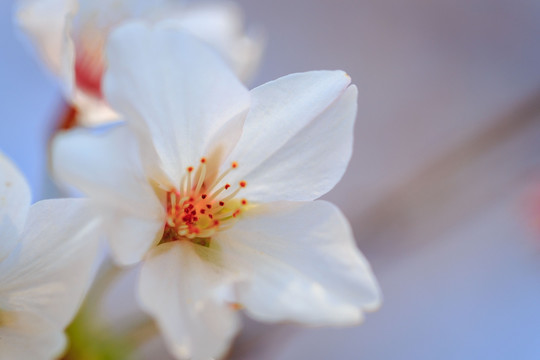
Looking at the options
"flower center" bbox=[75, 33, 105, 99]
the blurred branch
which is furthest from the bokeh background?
"flower center" bbox=[75, 33, 105, 99]

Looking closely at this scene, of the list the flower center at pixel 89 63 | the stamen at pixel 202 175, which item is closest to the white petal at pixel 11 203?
the stamen at pixel 202 175

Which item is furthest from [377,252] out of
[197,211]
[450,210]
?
[197,211]

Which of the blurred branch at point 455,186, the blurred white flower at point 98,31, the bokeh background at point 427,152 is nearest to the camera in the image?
the blurred white flower at point 98,31

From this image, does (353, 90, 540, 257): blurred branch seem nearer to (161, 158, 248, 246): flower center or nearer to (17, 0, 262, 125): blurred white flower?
(17, 0, 262, 125): blurred white flower

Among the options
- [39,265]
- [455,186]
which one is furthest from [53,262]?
[455,186]

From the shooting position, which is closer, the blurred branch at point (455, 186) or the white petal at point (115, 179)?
the white petal at point (115, 179)

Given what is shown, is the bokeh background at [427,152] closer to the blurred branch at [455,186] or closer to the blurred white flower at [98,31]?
the blurred branch at [455,186]

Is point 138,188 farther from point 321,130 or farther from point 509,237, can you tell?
point 509,237

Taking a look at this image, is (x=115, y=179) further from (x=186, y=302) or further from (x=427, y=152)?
(x=427, y=152)
